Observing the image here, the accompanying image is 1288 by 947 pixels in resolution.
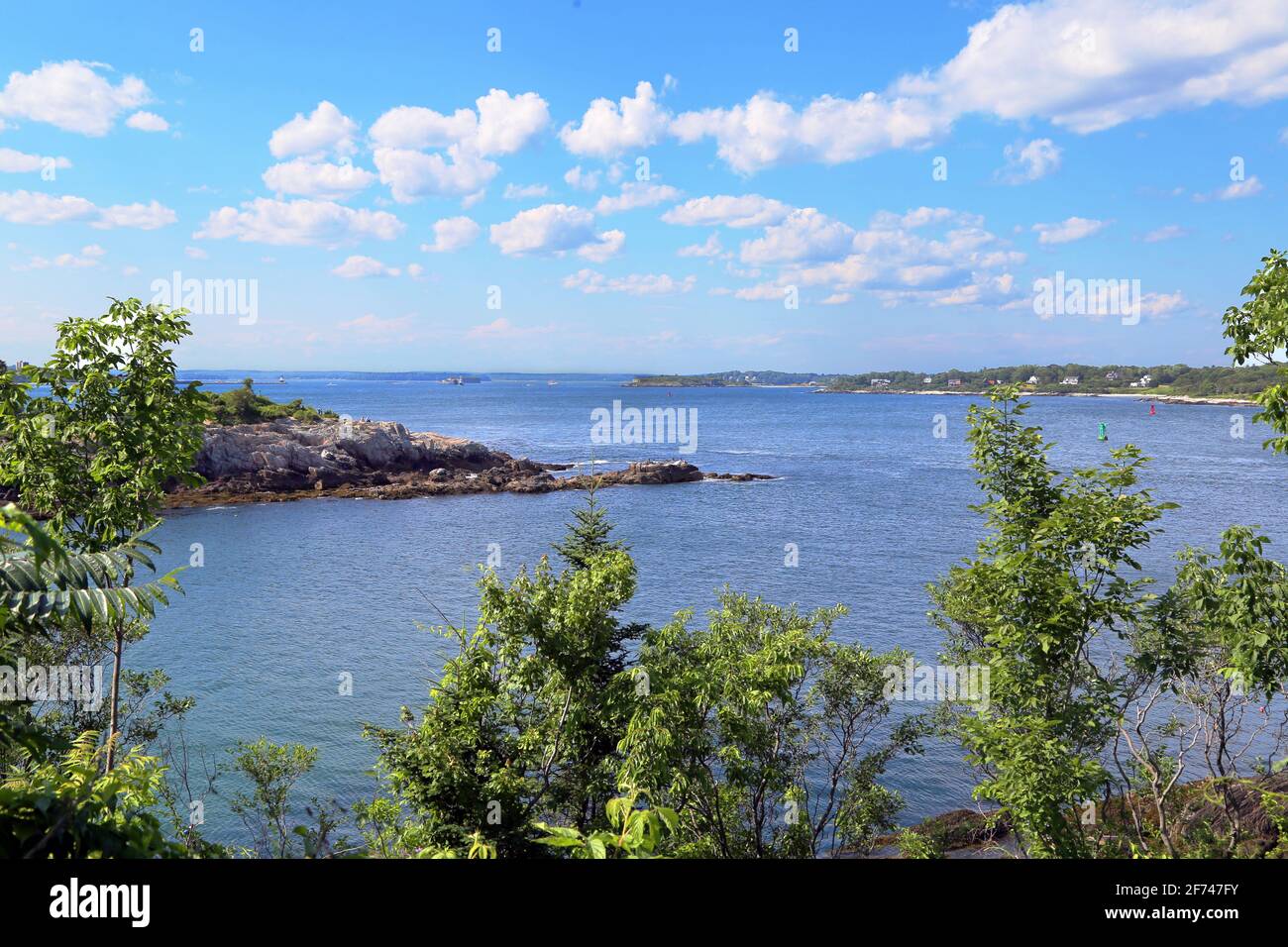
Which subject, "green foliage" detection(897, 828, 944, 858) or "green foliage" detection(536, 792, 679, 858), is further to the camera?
"green foliage" detection(897, 828, 944, 858)

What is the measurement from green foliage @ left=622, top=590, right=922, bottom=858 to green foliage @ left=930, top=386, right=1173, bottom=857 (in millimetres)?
4221

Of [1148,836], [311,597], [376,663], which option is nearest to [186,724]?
[376,663]

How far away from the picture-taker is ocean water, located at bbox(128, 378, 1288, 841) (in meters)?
31.0

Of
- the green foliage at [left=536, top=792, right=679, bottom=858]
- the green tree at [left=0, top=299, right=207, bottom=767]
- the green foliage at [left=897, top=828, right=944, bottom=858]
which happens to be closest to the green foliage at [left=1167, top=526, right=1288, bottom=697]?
the green foliage at [left=536, top=792, right=679, bottom=858]

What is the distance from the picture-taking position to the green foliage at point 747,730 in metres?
13.0

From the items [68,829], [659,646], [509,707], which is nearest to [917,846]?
[659,646]

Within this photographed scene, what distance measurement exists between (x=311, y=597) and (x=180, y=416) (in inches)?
1543

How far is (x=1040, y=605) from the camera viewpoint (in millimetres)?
10680

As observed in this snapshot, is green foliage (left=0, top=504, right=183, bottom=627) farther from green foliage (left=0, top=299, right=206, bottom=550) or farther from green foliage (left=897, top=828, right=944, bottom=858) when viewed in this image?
green foliage (left=897, top=828, right=944, bottom=858)

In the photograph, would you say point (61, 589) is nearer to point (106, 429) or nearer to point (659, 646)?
point (106, 429)

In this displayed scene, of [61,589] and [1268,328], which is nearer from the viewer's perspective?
[61,589]

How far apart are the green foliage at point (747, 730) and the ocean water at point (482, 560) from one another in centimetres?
578

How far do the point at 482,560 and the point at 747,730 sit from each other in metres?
42.6
